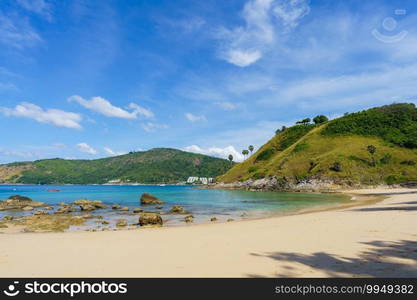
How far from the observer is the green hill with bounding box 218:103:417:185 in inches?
3826

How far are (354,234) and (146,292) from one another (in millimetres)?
11552

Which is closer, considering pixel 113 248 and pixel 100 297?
pixel 100 297

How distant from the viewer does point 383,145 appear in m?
116

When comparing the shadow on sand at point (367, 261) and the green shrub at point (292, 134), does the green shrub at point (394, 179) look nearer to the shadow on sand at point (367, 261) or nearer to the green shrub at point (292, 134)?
the green shrub at point (292, 134)

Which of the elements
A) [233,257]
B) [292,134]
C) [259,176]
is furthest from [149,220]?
[292,134]

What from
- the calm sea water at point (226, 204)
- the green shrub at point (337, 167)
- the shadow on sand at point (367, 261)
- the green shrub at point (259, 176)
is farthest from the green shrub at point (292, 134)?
the shadow on sand at point (367, 261)

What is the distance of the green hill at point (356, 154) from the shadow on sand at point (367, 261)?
93206 millimetres

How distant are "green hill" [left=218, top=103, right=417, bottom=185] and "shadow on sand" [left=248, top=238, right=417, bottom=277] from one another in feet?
306

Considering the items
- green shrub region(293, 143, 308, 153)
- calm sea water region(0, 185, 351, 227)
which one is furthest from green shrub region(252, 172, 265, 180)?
calm sea water region(0, 185, 351, 227)

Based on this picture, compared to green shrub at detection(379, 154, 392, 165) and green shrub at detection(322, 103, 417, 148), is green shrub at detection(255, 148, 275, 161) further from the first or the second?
green shrub at detection(379, 154, 392, 165)

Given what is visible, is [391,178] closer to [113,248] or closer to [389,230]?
[389,230]

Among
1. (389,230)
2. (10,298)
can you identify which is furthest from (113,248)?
(389,230)

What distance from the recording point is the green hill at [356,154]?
9719 centimetres

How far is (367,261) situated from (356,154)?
11383 cm
